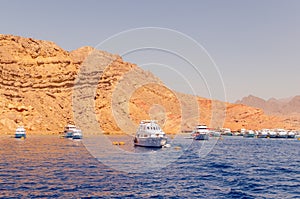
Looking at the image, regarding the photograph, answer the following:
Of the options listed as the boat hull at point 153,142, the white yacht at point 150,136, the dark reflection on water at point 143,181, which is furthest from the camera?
the white yacht at point 150,136

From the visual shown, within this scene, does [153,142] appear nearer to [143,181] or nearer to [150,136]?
[150,136]

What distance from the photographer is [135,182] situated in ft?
131

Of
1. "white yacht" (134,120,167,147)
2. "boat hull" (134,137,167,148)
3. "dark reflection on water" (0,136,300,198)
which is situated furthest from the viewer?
"white yacht" (134,120,167,147)

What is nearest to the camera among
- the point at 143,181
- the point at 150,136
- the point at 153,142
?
the point at 143,181

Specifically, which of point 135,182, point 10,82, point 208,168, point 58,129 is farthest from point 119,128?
point 135,182

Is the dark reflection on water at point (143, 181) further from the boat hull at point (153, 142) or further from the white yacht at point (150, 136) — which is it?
the white yacht at point (150, 136)

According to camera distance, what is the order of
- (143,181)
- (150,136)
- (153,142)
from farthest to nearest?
(150,136) < (153,142) < (143,181)

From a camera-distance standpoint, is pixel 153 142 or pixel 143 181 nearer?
pixel 143 181

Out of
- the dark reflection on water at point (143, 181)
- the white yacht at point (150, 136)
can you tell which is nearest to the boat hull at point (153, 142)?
the white yacht at point (150, 136)

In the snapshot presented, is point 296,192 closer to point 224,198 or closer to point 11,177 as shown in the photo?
point 224,198

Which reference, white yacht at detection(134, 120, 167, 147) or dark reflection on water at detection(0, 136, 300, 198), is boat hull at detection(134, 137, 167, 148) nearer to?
white yacht at detection(134, 120, 167, 147)

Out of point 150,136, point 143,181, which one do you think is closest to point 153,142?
point 150,136

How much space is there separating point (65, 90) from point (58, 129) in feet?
96.4

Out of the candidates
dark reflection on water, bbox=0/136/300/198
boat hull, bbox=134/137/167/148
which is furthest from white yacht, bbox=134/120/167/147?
dark reflection on water, bbox=0/136/300/198
